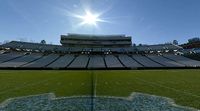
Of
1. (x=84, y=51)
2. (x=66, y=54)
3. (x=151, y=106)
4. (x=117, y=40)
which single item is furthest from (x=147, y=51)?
(x=151, y=106)

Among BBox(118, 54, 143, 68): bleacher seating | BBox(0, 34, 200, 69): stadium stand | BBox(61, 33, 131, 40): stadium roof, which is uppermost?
BBox(61, 33, 131, 40): stadium roof

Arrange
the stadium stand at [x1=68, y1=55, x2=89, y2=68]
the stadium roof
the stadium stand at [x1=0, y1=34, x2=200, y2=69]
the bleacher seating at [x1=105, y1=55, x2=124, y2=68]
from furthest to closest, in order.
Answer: the stadium roof
the stadium stand at [x1=0, y1=34, x2=200, y2=69]
the bleacher seating at [x1=105, y1=55, x2=124, y2=68]
the stadium stand at [x1=68, y1=55, x2=89, y2=68]

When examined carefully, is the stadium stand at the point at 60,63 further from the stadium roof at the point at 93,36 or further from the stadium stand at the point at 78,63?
the stadium roof at the point at 93,36

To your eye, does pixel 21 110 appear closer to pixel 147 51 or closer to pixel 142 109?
pixel 142 109

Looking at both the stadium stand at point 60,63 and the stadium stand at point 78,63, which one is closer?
the stadium stand at point 60,63

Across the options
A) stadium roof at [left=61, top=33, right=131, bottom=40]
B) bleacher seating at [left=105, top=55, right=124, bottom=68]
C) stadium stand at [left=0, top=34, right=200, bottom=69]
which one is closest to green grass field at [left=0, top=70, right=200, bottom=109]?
bleacher seating at [left=105, top=55, right=124, bottom=68]

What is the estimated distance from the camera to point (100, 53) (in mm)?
100438

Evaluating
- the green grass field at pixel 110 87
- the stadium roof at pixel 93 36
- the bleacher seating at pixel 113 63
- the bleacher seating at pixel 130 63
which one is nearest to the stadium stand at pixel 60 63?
the bleacher seating at pixel 113 63

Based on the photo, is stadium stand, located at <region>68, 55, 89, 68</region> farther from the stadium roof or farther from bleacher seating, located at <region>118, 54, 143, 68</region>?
the stadium roof

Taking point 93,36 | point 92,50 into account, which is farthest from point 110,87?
point 93,36

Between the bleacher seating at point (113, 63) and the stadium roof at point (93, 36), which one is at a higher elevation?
the stadium roof at point (93, 36)

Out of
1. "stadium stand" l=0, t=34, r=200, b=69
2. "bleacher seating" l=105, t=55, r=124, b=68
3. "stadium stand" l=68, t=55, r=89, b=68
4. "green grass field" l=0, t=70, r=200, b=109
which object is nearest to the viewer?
"green grass field" l=0, t=70, r=200, b=109

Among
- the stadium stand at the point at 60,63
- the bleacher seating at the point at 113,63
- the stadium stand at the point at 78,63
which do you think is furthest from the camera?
the bleacher seating at the point at 113,63

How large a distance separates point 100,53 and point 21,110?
88664 mm
